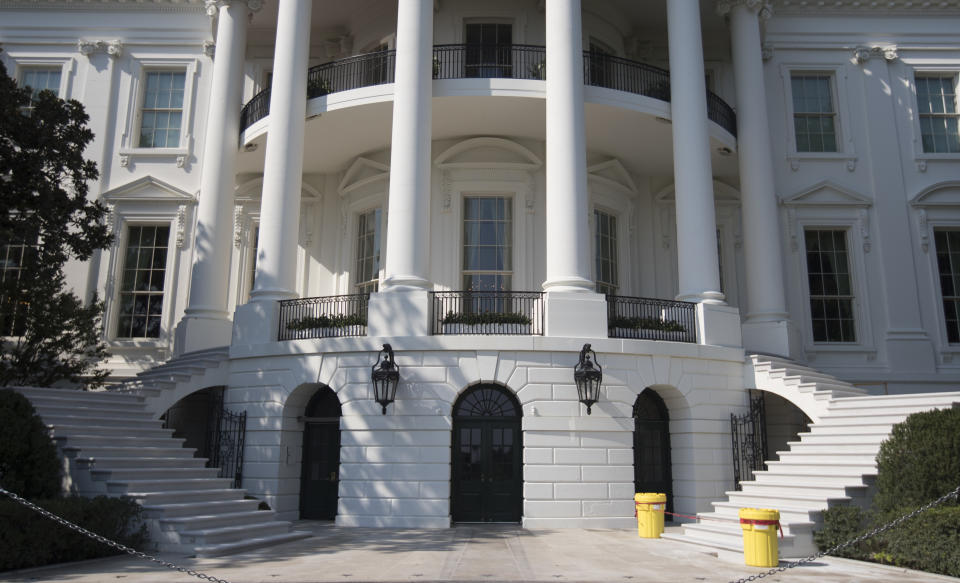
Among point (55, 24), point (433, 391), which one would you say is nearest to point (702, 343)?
point (433, 391)

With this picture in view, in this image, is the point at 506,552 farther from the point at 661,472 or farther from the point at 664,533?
the point at 661,472

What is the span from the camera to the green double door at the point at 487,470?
15.3 metres

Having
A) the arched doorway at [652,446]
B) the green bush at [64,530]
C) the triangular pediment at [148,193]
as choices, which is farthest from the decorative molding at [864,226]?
the green bush at [64,530]

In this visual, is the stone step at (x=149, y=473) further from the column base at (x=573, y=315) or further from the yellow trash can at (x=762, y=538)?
the yellow trash can at (x=762, y=538)

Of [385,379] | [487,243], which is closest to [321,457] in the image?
[385,379]

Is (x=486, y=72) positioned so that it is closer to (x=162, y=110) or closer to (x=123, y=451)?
(x=162, y=110)

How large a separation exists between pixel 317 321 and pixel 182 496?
4.72 meters

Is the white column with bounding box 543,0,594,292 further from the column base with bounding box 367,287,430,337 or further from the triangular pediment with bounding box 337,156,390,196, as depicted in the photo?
the triangular pediment with bounding box 337,156,390,196

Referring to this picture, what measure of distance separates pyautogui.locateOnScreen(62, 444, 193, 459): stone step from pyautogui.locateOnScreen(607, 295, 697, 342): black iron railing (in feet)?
29.3

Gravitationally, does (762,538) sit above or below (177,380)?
below

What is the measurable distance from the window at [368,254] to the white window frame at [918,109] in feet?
52.2

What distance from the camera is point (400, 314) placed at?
15328 millimetres

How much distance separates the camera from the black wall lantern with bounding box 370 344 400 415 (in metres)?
14.6

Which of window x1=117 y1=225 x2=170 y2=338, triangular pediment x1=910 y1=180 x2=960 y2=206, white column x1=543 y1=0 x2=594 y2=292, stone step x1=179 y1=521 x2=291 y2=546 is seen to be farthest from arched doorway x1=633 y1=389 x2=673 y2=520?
window x1=117 y1=225 x2=170 y2=338
